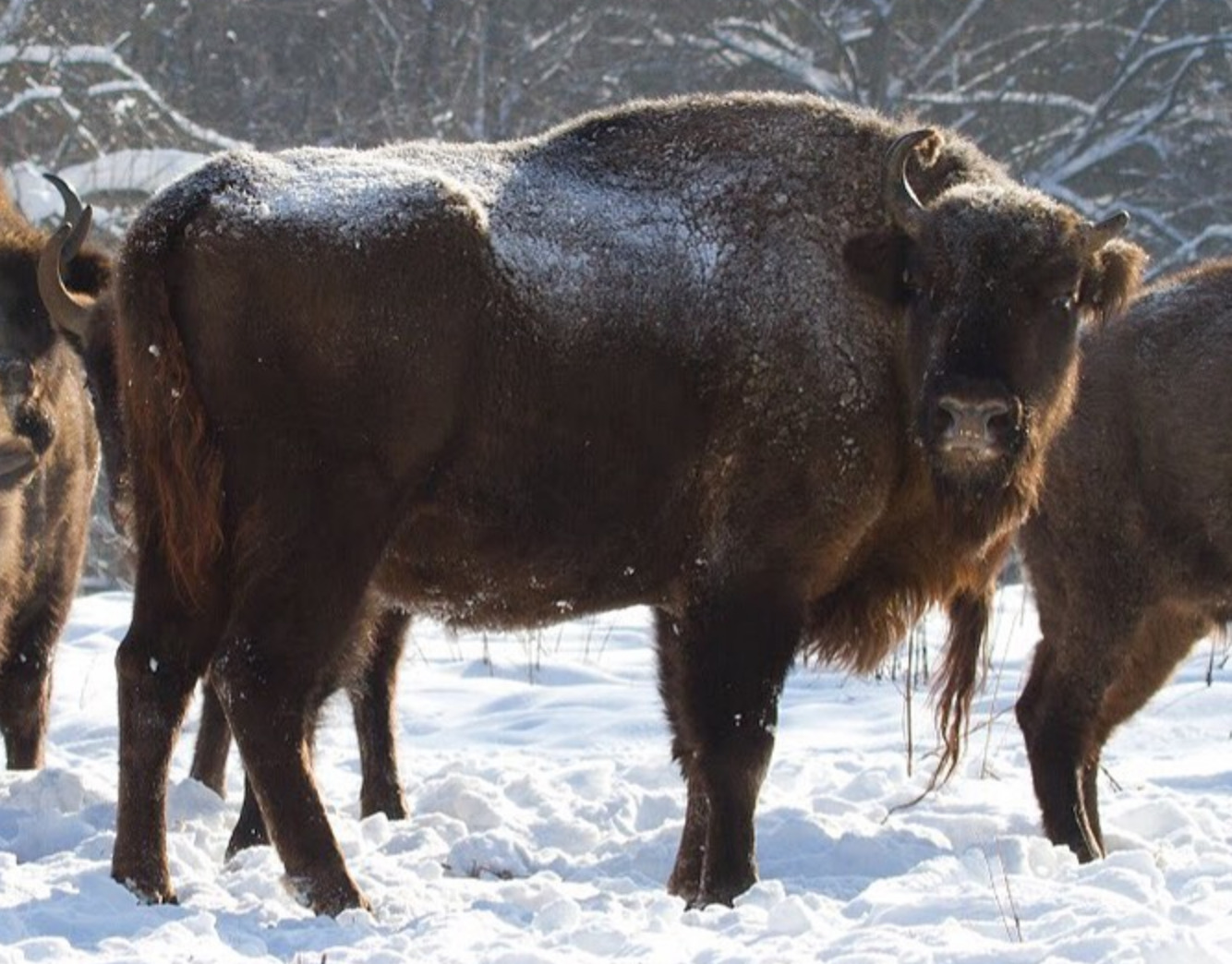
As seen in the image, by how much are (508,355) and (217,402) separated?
2.71 feet

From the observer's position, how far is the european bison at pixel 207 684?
7.03 meters

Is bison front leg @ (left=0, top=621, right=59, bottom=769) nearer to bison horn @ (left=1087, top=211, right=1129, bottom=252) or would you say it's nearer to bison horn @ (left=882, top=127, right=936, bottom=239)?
bison horn @ (left=882, top=127, right=936, bottom=239)

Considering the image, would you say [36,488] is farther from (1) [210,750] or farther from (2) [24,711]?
(1) [210,750]

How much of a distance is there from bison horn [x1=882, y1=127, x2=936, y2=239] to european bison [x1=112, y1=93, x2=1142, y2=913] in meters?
0.01

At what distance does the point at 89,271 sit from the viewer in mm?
8477

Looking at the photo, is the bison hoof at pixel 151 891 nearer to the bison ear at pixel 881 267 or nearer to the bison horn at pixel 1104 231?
the bison ear at pixel 881 267

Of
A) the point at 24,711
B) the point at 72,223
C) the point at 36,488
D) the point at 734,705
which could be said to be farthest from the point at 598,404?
the point at 24,711

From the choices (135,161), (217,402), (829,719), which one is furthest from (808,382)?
(135,161)

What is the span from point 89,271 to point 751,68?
19061 mm

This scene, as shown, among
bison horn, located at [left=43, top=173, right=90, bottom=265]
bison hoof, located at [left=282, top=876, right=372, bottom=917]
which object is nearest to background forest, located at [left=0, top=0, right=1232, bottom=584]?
bison horn, located at [left=43, top=173, right=90, bottom=265]

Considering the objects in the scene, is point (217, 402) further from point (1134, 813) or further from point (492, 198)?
point (1134, 813)

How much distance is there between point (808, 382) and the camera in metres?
6.46

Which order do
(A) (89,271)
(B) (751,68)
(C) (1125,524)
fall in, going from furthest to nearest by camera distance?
(B) (751,68)
(A) (89,271)
(C) (1125,524)

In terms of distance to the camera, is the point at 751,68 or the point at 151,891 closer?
the point at 151,891
